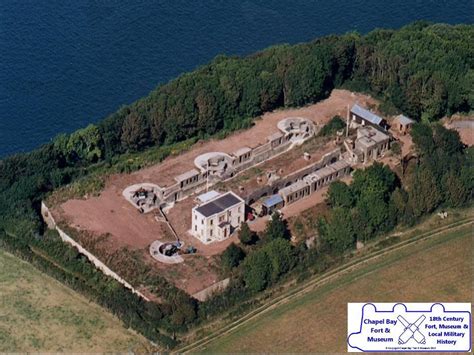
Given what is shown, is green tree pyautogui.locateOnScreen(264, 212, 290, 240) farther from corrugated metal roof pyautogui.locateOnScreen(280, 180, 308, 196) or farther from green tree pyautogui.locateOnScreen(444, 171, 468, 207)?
green tree pyautogui.locateOnScreen(444, 171, 468, 207)

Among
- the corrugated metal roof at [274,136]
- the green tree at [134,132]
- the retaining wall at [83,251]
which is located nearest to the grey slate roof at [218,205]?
the retaining wall at [83,251]

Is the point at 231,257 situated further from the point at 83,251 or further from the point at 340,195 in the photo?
the point at 83,251

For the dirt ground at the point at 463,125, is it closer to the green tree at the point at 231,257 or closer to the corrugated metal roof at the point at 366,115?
the corrugated metal roof at the point at 366,115

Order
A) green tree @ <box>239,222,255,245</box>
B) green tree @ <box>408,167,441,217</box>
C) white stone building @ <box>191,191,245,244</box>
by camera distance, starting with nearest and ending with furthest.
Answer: green tree @ <box>239,222,255,245</box>
white stone building @ <box>191,191,245,244</box>
green tree @ <box>408,167,441,217</box>

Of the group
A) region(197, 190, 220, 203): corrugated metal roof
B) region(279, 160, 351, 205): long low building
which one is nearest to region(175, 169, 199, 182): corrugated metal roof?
region(197, 190, 220, 203): corrugated metal roof

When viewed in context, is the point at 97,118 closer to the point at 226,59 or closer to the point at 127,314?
the point at 226,59

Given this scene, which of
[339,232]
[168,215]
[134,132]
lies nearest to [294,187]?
[339,232]
